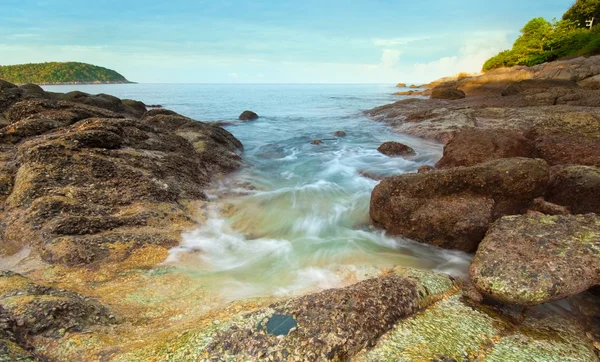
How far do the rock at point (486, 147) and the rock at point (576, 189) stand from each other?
1.92 m

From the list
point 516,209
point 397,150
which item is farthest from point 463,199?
point 397,150

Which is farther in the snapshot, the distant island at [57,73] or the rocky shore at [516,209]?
the distant island at [57,73]

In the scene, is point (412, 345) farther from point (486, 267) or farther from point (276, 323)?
point (486, 267)

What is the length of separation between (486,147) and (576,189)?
105 inches

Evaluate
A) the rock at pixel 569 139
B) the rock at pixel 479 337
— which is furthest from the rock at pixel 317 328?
the rock at pixel 569 139

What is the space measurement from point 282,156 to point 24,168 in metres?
9.27

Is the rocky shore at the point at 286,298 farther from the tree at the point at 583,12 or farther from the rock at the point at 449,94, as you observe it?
the tree at the point at 583,12

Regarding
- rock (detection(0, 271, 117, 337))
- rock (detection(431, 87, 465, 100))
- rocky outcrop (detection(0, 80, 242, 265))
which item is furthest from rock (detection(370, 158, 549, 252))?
rock (detection(431, 87, 465, 100))

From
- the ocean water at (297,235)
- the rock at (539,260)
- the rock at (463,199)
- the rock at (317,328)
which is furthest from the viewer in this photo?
the rock at (463,199)

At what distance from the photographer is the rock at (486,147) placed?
26.8 feet

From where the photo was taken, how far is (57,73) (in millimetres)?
139250

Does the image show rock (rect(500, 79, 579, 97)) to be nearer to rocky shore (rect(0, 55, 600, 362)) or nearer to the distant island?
rocky shore (rect(0, 55, 600, 362))

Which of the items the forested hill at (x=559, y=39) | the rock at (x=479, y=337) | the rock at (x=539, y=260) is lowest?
the rock at (x=479, y=337)

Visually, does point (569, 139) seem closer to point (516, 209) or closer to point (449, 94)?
point (516, 209)
